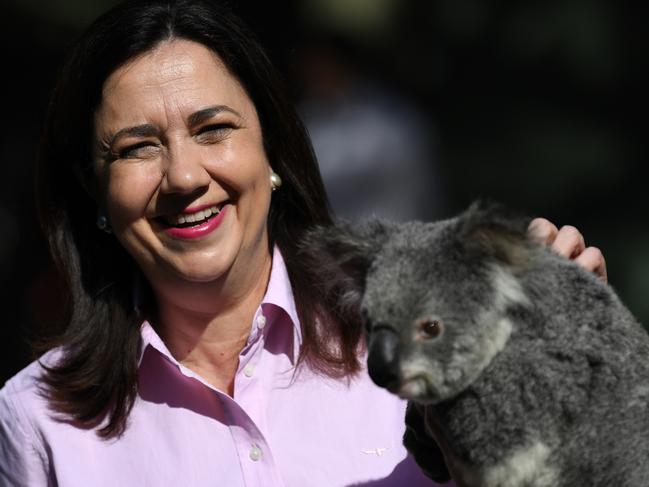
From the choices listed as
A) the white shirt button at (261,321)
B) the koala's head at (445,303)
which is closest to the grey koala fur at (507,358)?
the koala's head at (445,303)

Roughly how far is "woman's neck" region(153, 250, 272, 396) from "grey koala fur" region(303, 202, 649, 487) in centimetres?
60

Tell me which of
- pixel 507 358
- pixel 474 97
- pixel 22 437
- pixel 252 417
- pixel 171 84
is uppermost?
pixel 171 84

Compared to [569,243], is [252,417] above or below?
below

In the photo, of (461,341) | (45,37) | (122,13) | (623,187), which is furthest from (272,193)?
(45,37)

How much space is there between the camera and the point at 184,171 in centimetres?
166

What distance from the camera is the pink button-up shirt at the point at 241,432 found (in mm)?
1678

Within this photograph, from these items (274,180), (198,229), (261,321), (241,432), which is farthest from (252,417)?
(274,180)

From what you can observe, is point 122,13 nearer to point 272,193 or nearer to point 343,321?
point 272,193

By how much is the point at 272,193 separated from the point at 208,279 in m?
0.27

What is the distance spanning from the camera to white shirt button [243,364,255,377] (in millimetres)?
1765

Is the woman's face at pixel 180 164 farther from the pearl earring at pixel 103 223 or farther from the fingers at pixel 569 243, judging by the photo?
the fingers at pixel 569 243

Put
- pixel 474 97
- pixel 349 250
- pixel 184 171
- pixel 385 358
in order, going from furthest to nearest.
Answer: pixel 474 97 < pixel 184 171 < pixel 349 250 < pixel 385 358

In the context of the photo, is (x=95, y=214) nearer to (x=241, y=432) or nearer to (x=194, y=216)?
(x=194, y=216)

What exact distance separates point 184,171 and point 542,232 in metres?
0.59
